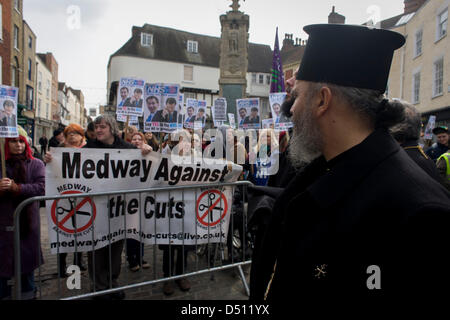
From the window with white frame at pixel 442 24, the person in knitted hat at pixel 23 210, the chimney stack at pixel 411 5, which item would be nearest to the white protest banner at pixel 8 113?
the person in knitted hat at pixel 23 210

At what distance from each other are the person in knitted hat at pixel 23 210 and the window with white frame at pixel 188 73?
35360mm

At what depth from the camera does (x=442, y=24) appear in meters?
15.5

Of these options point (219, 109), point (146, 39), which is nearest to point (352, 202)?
point (219, 109)

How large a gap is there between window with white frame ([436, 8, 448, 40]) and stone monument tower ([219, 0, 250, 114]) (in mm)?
14028

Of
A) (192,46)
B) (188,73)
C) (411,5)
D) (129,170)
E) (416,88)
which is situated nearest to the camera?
(129,170)

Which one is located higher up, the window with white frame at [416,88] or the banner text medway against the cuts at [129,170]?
the window with white frame at [416,88]

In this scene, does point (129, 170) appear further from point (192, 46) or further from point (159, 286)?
point (192, 46)

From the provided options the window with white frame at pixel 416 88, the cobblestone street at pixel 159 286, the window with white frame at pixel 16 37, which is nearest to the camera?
the cobblestone street at pixel 159 286

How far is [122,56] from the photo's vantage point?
34469mm

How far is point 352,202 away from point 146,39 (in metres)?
40.1

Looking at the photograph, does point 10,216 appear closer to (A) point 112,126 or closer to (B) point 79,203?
(B) point 79,203

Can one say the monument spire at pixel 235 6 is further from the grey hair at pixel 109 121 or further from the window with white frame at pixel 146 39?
the grey hair at pixel 109 121

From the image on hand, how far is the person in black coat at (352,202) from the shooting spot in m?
0.85
